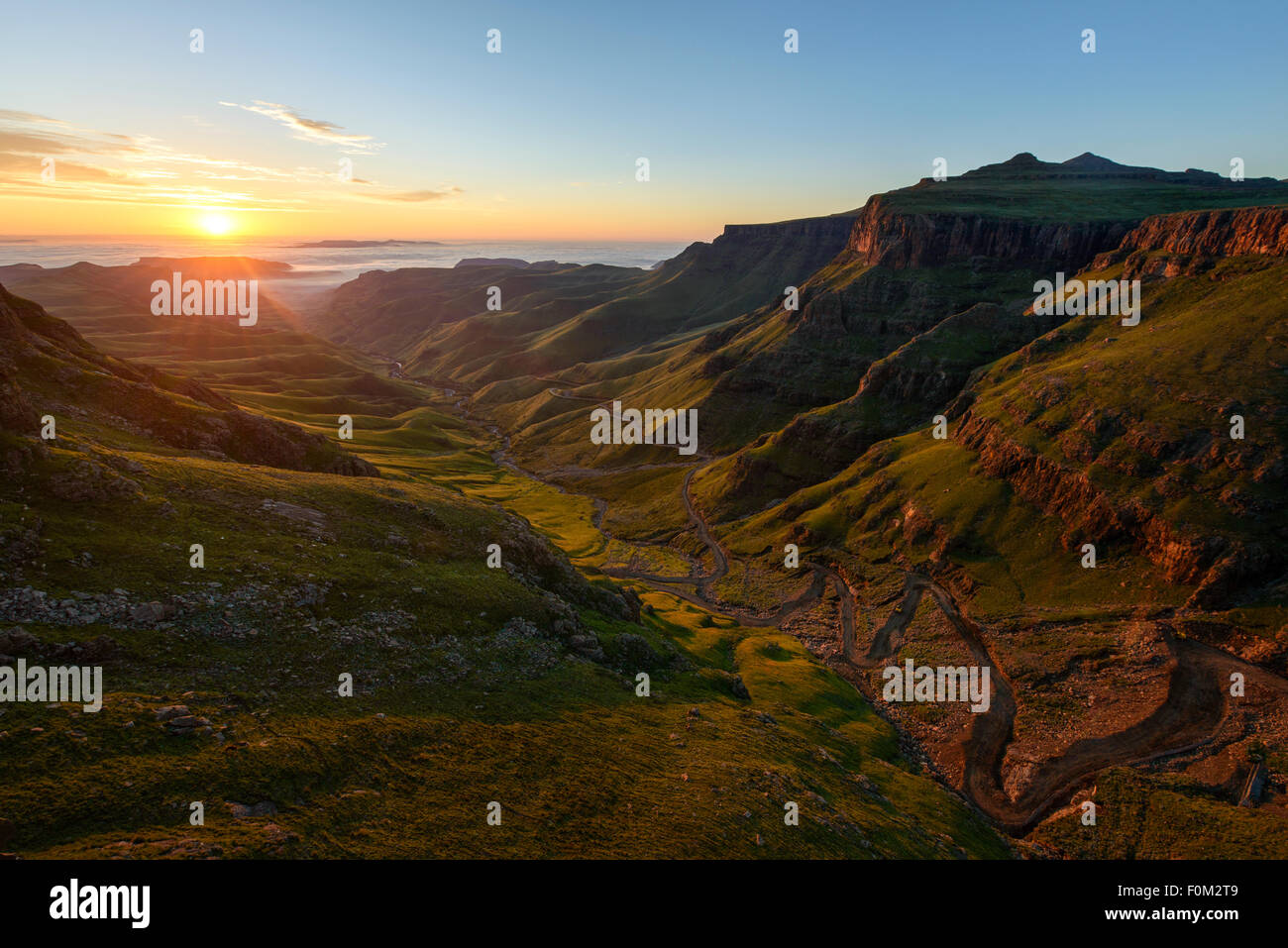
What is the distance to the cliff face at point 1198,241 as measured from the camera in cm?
13012

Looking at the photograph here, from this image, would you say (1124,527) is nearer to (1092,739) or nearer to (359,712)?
(1092,739)

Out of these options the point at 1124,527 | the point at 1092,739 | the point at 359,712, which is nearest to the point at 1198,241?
the point at 1124,527

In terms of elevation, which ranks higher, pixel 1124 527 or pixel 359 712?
pixel 1124 527

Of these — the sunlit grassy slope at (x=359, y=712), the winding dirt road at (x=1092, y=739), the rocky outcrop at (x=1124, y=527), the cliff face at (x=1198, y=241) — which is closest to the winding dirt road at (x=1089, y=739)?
the winding dirt road at (x=1092, y=739)

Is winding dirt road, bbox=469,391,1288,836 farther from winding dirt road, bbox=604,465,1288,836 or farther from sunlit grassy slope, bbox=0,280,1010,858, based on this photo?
sunlit grassy slope, bbox=0,280,1010,858

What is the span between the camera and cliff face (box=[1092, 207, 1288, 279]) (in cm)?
13012

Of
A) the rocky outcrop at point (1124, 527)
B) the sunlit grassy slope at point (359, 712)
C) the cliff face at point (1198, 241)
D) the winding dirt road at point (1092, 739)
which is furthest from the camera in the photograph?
the cliff face at point (1198, 241)

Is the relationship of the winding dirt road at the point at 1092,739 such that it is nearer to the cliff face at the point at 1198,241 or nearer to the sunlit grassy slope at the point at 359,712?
the sunlit grassy slope at the point at 359,712

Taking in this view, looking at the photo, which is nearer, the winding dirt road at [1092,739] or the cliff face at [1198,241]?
the winding dirt road at [1092,739]

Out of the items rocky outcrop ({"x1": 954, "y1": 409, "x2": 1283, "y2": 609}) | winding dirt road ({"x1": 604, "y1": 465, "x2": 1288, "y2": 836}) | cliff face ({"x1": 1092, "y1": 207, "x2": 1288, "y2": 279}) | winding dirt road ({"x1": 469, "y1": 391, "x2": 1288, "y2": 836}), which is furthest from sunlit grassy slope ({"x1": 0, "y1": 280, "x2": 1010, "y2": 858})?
cliff face ({"x1": 1092, "y1": 207, "x2": 1288, "y2": 279})

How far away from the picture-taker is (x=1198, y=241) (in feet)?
486

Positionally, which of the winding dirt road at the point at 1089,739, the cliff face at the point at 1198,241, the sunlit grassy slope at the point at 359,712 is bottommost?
the winding dirt road at the point at 1089,739
